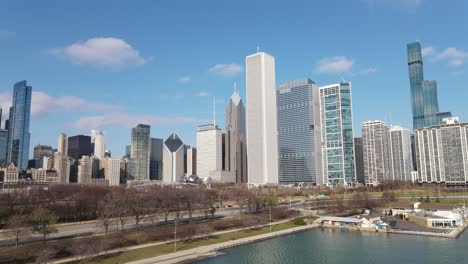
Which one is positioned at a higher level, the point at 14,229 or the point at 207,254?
the point at 14,229

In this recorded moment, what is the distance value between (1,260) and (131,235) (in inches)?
831

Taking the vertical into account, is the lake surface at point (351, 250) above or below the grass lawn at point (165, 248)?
below

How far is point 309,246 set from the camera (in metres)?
66.7

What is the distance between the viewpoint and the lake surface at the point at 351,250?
56031mm

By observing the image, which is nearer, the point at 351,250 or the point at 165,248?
the point at 165,248

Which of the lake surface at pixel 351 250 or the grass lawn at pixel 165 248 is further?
the lake surface at pixel 351 250

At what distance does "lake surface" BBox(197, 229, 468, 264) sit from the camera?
5603cm

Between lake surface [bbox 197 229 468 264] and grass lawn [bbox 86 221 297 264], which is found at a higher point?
grass lawn [bbox 86 221 297 264]

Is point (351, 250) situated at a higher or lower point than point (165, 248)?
lower

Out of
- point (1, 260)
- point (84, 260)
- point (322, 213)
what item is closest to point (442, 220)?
point (322, 213)

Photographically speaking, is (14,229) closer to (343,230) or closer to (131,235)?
(131,235)

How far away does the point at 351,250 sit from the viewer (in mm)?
63219

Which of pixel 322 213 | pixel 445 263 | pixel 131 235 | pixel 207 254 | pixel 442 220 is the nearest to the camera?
pixel 445 263

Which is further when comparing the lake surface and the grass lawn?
the lake surface
